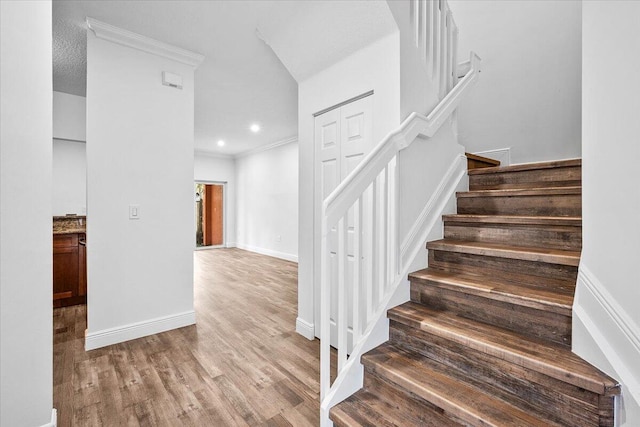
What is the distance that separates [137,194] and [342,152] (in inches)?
72.0

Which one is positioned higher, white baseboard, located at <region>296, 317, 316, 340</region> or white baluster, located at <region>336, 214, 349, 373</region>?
white baluster, located at <region>336, 214, 349, 373</region>

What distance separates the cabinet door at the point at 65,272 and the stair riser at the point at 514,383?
3.90 m

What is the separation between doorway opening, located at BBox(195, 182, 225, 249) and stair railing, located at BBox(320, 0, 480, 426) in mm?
7315

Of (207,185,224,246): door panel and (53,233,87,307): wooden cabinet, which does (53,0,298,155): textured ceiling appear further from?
(207,185,224,246): door panel

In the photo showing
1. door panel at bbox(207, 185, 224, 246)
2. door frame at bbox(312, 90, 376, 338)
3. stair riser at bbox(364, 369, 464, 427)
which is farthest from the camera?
door panel at bbox(207, 185, 224, 246)

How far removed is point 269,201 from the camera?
7031mm

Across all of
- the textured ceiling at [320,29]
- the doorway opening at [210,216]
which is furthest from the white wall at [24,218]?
the doorway opening at [210,216]

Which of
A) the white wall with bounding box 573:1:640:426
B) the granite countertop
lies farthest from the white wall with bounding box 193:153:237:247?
the white wall with bounding box 573:1:640:426

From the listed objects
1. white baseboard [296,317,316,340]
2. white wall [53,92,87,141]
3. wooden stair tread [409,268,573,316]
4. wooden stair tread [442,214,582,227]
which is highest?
white wall [53,92,87,141]

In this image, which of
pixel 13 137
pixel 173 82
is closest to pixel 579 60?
pixel 173 82

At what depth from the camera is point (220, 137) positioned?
20.3ft

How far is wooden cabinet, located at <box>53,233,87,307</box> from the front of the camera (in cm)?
338

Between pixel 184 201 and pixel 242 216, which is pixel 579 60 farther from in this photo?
pixel 242 216

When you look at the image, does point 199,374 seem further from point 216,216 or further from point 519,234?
point 216,216
